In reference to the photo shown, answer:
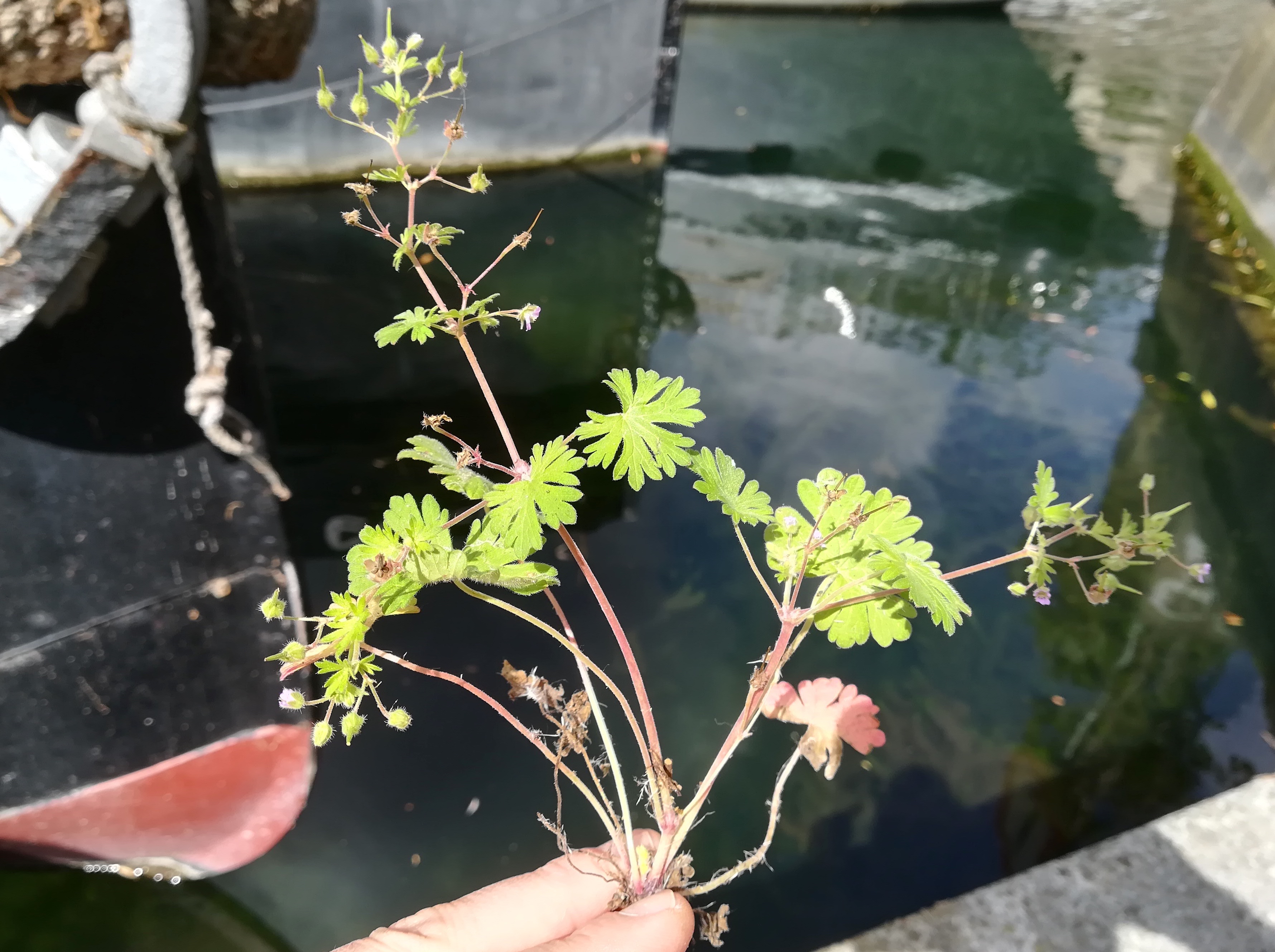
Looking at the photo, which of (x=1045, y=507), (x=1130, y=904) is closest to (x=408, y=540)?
(x=1045, y=507)

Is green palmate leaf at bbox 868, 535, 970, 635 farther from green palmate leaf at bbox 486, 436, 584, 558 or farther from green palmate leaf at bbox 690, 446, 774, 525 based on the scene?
green palmate leaf at bbox 486, 436, 584, 558


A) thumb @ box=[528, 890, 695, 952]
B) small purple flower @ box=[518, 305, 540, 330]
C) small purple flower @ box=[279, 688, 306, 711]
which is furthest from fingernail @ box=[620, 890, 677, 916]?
small purple flower @ box=[518, 305, 540, 330]

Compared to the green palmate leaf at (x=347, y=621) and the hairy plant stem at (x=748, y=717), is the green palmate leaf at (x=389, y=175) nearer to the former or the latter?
the green palmate leaf at (x=347, y=621)

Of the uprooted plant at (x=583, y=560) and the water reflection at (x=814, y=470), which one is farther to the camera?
the water reflection at (x=814, y=470)

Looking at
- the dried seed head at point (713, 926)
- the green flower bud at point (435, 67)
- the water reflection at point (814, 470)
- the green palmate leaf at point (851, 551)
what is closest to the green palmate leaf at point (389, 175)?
the green flower bud at point (435, 67)

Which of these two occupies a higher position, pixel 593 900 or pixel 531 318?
pixel 531 318

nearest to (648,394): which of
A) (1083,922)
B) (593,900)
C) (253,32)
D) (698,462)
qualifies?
(698,462)

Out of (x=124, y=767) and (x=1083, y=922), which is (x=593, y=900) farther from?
(x=124, y=767)
